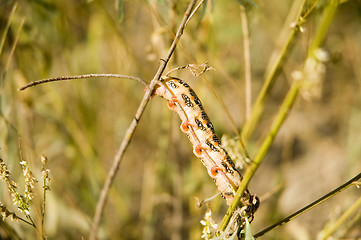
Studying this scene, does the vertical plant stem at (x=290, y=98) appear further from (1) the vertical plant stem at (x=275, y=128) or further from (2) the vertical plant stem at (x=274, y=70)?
(2) the vertical plant stem at (x=274, y=70)

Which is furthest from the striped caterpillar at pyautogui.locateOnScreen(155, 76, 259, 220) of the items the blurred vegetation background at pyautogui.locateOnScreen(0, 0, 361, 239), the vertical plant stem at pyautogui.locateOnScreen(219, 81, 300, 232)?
the blurred vegetation background at pyautogui.locateOnScreen(0, 0, 361, 239)

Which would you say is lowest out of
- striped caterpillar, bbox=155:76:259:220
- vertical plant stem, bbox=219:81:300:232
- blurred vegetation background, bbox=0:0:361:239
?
vertical plant stem, bbox=219:81:300:232

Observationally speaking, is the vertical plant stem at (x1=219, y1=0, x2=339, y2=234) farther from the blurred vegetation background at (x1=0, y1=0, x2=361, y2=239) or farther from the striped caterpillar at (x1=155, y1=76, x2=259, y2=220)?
the blurred vegetation background at (x1=0, y1=0, x2=361, y2=239)

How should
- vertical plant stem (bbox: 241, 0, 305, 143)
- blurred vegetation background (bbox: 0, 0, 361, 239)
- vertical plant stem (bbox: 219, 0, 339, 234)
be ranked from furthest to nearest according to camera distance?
blurred vegetation background (bbox: 0, 0, 361, 239), vertical plant stem (bbox: 241, 0, 305, 143), vertical plant stem (bbox: 219, 0, 339, 234)

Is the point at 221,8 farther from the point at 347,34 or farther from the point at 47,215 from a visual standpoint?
the point at 47,215

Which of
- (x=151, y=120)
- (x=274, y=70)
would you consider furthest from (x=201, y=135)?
(x=151, y=120)

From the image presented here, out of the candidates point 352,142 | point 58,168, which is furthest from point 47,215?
point 352,142

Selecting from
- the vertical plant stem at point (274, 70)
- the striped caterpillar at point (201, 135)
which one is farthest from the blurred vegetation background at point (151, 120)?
the striped caterpillar at point (201, 135)

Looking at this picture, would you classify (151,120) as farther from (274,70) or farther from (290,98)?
(290,98)
